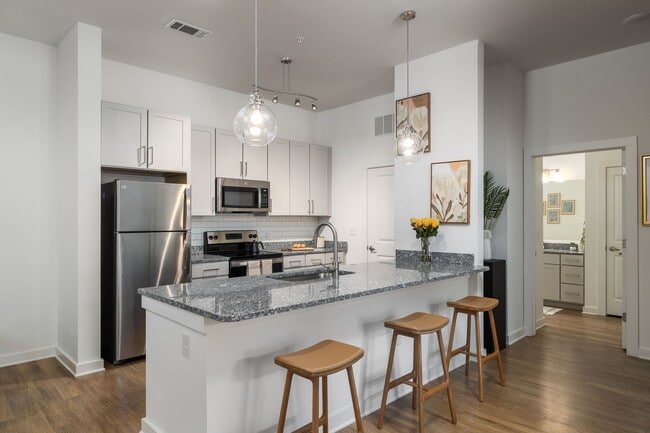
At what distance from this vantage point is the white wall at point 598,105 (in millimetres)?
3992

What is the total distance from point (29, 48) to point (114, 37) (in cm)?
87

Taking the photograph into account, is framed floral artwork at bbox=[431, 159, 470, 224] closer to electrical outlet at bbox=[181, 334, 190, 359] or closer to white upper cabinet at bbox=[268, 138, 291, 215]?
white upper cabinet at bbox=[268, 138, 291, 215]

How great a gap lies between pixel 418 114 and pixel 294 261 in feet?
7.81

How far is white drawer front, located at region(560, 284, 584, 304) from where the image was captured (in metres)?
6.02

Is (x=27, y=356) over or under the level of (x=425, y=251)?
under

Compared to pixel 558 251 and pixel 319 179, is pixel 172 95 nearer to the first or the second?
pixel 319 179

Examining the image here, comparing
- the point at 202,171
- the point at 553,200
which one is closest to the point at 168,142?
the point at 202,171

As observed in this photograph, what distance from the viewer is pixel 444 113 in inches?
161

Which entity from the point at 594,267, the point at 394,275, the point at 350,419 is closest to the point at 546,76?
the point at 594,267

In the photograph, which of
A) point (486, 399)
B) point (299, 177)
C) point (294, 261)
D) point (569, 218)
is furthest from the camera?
point (569, 218)

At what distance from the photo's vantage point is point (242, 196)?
514cm

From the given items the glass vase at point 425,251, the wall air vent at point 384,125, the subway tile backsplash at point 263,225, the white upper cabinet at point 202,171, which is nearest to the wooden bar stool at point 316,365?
the glass vase at point 425,251

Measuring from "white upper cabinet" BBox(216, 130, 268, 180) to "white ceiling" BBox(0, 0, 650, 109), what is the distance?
31.2 inches

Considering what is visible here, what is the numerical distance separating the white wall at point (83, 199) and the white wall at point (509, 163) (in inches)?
158
